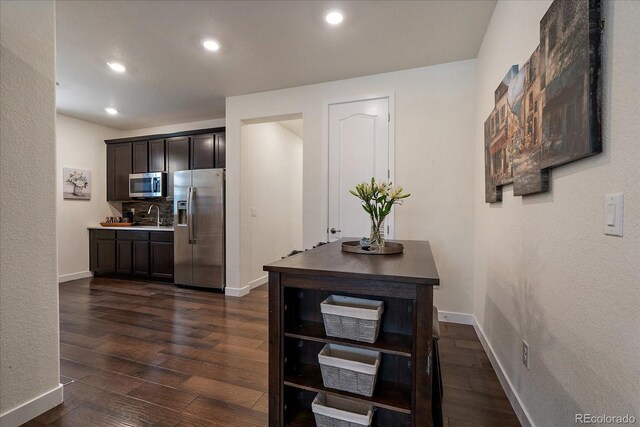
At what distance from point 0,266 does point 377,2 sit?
9.23 ft

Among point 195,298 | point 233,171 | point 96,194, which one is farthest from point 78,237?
point 233,171

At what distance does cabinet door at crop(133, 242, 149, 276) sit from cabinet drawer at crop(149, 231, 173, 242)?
7.0 inches

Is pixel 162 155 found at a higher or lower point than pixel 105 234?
higher

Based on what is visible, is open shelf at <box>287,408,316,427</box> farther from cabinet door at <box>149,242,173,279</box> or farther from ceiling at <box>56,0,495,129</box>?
cabinet door at <box>149,242,173,279</box>

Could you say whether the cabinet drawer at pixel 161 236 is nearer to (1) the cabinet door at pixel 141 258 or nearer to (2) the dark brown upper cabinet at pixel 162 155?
(1) the cabinet door at pixel 141 258

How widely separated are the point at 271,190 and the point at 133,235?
7.74 feet

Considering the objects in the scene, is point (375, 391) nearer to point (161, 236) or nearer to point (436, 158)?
point (436, 158)

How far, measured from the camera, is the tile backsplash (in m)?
5.16

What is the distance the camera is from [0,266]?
1452 mm

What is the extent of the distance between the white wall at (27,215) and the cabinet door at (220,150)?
Answer: 2537mm

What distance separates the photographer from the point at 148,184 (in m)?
4.79

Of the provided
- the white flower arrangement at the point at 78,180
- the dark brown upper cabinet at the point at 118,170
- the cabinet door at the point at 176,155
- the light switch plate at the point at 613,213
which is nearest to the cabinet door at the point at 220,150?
the cabinet door at the point at 176,155

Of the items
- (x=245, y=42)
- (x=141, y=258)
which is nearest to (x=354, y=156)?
(x=245, y=42)

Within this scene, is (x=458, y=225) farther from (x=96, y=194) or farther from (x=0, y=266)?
(x=96, y=194)
